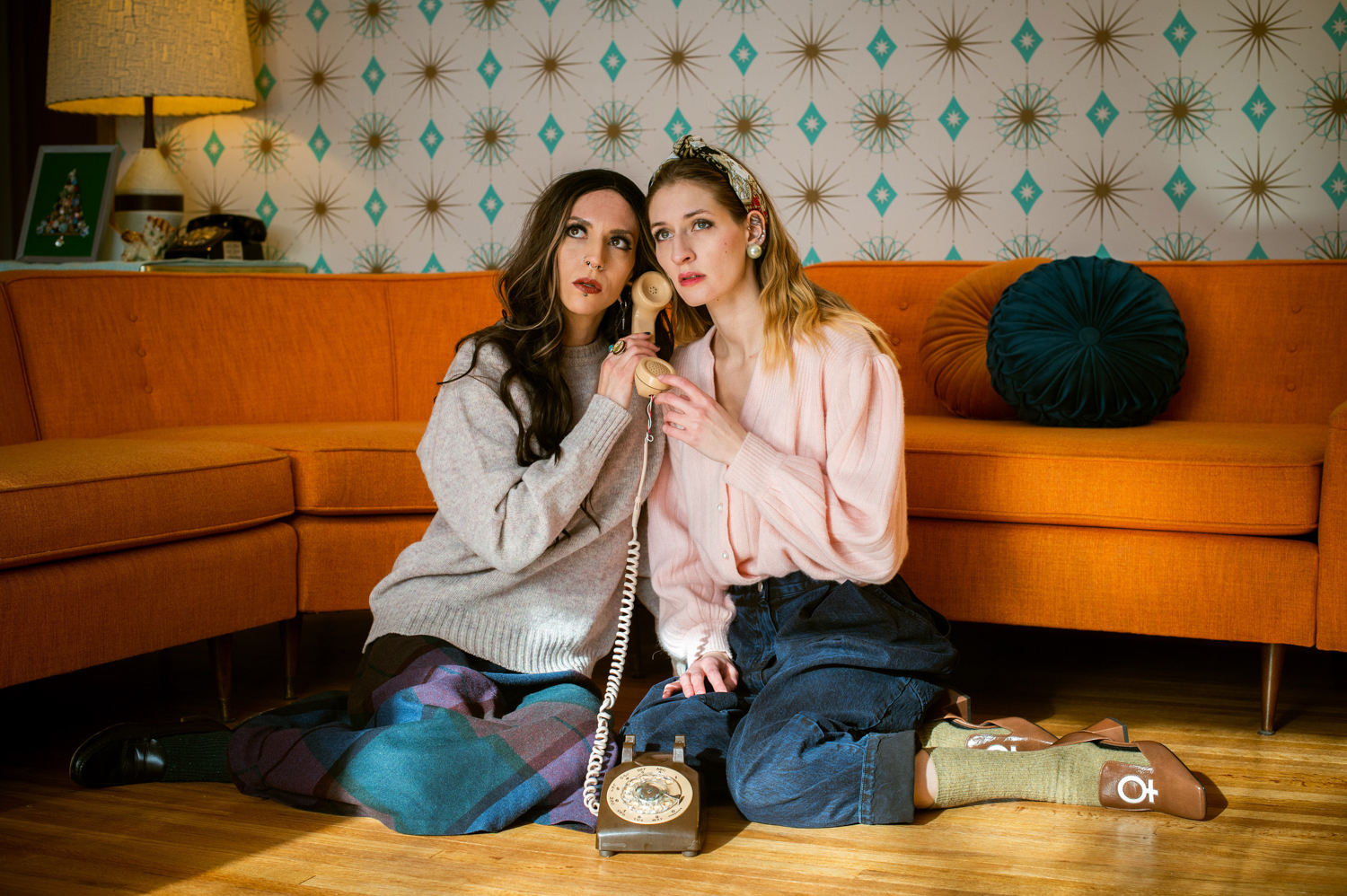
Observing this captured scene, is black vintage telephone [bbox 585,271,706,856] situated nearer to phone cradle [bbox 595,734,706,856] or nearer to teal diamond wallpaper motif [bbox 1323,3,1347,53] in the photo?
phone cradle [bbox 595,734,706,856]

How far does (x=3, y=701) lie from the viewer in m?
2.07

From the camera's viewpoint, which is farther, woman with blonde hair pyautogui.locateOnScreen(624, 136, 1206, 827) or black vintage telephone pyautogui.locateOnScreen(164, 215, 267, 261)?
black vintage telephone pyautogui.locateOnScreen(164, 215, 267, 261)

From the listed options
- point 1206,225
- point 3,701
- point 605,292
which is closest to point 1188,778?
point 605,292

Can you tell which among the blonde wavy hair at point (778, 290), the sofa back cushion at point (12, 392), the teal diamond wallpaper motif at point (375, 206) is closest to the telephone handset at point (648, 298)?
the blonde wavy hair at point (778, 290)

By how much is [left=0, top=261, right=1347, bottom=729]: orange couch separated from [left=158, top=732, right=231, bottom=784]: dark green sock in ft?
0.80

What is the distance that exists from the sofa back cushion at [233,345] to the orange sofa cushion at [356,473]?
19.8 inches

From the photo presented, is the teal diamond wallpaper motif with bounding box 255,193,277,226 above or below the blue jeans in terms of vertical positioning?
above

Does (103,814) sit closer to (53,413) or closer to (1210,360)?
(53,413)

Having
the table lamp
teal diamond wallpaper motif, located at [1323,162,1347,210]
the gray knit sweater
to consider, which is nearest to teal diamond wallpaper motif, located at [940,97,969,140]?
teal diamond wallpaper motif, located at [1323,162,1347,210]

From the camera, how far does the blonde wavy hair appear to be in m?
1.63

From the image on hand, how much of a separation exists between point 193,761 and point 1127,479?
163 centimetres

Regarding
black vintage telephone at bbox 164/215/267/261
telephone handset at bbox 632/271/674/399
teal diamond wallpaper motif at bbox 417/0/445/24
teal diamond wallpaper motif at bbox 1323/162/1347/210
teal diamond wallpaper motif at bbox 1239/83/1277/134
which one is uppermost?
teal diamond wallpaper motif at bbox 417/0/445/24

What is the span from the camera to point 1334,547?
1.73 metres

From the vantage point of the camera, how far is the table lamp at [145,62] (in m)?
3.11
